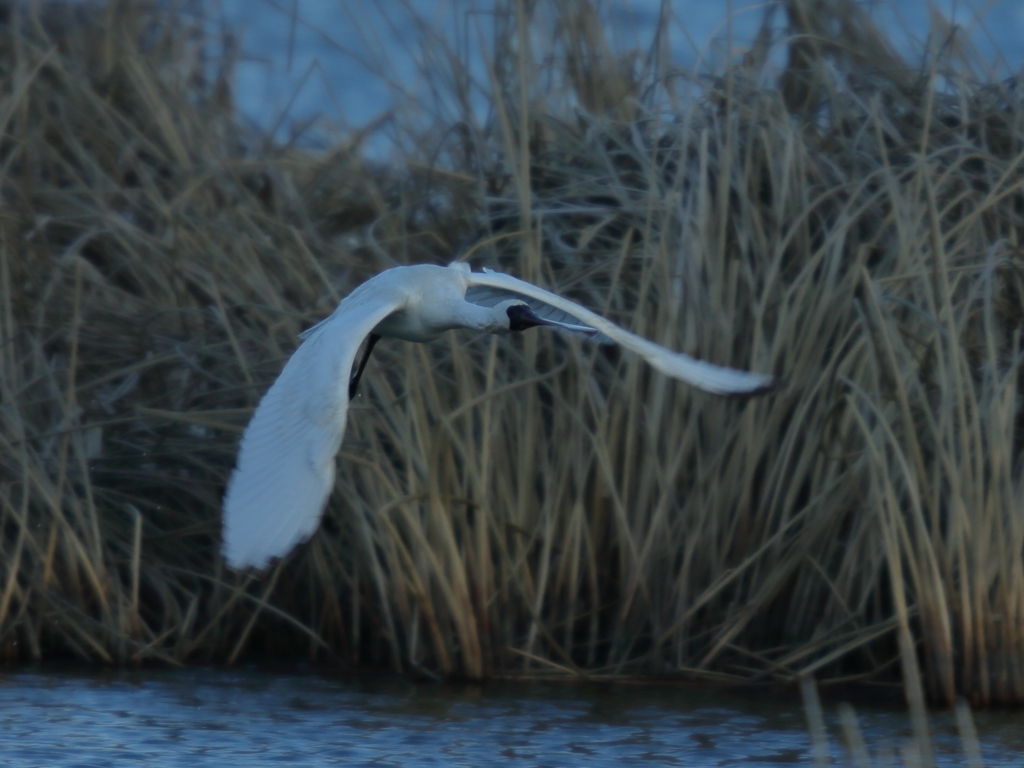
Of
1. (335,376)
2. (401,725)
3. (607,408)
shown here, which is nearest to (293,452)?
(335,376)

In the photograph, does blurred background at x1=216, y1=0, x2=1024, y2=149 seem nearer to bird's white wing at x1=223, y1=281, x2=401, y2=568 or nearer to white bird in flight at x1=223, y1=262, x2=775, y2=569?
white bird in flight at x1=223, y1=262, x2=775, y2=569

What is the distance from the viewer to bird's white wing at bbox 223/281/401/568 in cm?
298

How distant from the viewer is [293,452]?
3.27 metres

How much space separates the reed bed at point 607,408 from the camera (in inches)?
178

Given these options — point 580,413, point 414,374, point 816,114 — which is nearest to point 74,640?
point 414,374

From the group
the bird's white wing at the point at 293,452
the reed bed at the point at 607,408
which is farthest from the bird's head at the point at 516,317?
the reed bed at the point at 607,408

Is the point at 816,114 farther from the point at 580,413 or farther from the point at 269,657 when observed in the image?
the point at 269,657

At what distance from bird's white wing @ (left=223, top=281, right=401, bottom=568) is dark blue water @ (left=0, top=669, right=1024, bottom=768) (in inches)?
39.3

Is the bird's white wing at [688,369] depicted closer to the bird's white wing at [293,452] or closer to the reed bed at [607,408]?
the reed bed at [607,408]

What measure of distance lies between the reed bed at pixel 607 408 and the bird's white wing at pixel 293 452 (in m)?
0.95

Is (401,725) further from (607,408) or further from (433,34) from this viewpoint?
(433,34)

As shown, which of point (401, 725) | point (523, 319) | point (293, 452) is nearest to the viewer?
point (293, 452)

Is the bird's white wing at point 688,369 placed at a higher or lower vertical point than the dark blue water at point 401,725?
higher

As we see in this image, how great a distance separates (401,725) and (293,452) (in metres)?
1.29
